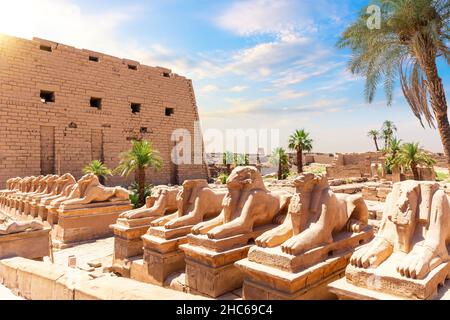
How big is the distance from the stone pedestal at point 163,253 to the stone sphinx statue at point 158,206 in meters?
0.75

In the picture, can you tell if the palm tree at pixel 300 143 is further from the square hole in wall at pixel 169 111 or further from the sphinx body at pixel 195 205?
the sphinx body at pixel 195 205

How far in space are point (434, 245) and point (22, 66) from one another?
624 inches

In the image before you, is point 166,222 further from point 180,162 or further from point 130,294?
point 180,162

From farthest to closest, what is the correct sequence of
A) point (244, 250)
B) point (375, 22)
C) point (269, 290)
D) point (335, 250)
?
point (375, 22), point (244, 250), point (335, 250), point (269, 290)

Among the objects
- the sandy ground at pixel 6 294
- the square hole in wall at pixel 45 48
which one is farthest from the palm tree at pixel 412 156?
the square hole in wall at pixel 45 48

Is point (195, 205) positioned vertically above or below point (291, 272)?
above

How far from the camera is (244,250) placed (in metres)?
3.35

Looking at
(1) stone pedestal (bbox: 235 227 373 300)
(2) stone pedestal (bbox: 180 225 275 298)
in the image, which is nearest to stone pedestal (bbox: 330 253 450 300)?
(1) stone pedestal (bbox: 235 227 373 300)

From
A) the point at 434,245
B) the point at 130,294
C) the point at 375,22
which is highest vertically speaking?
the point at 375,22

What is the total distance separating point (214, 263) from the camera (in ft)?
10.2

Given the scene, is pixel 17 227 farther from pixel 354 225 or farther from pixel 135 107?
pixel 135 107

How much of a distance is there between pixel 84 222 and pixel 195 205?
3960mm

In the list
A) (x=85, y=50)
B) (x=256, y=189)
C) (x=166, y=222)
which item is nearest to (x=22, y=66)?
(x=85, y=50)

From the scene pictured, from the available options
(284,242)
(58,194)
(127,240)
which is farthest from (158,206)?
(58,194)
